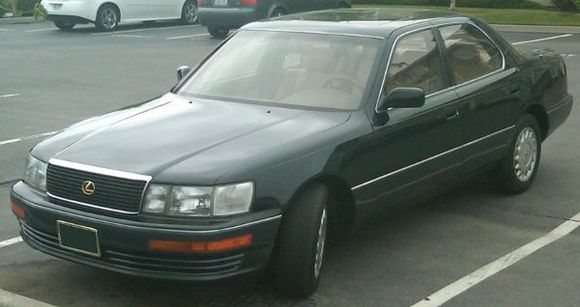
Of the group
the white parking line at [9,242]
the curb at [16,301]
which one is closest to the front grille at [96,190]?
the curb at [16,301]

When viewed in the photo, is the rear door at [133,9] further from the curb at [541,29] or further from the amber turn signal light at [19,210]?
the amber turn signal light at [19,210]

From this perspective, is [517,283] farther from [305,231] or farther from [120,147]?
[120,147]

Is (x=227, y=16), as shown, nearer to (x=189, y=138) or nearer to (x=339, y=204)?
(x=339, y=204)

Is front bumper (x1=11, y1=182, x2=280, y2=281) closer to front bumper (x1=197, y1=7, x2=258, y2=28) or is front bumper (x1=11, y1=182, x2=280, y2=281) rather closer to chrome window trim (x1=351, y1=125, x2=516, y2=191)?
chrome window trim (x1=351, y1=125, x2=516, y2=191)

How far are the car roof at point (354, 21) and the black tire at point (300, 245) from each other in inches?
59.3

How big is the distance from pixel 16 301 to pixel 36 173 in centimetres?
69

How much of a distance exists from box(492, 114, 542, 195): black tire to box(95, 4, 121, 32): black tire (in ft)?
57.2

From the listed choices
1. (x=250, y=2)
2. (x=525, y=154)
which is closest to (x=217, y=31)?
(x=250, y=2)

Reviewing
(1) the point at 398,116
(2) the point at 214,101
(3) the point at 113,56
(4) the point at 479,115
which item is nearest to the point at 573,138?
(4) the point at 479,115

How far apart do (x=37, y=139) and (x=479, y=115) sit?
4.83m

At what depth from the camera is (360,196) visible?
5.09 metres

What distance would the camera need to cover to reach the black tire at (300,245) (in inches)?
179

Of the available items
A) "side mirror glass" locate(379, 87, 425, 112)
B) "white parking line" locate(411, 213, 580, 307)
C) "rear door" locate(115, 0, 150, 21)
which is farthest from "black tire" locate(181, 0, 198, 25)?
"side mirror glass" locate(379, 87, 425, 112)

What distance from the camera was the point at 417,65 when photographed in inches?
231
